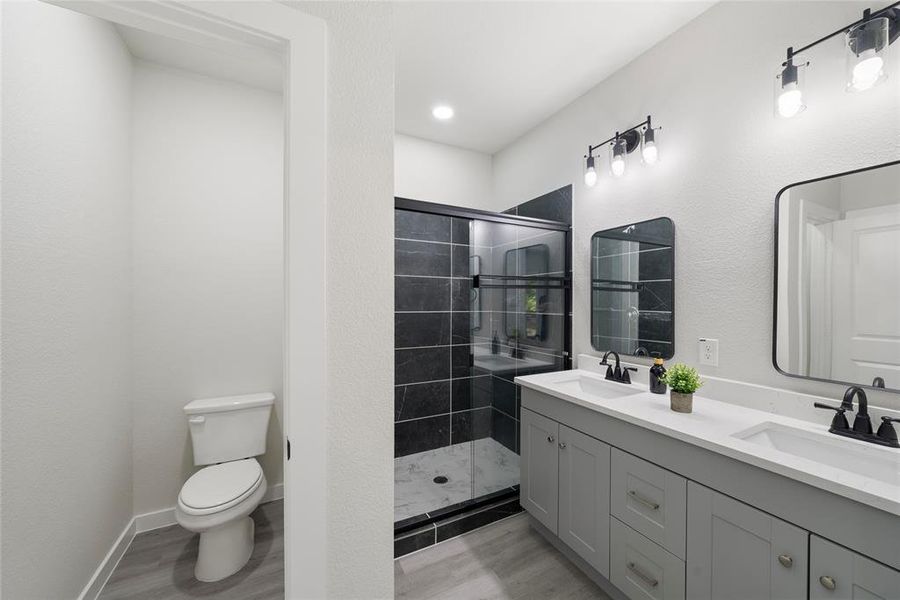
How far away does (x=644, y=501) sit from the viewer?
1.34 meters

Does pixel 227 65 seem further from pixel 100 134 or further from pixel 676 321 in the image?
pixel 676 321

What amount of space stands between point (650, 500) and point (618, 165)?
5.53 feet

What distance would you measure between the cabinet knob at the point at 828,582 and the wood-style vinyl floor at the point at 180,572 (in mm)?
1974

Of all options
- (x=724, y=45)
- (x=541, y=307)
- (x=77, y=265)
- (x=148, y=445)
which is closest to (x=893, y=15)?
(x=724, y=45)

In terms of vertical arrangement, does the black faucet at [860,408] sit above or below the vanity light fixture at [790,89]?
below

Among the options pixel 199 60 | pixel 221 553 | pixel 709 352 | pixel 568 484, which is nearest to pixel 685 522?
pixel 568 484

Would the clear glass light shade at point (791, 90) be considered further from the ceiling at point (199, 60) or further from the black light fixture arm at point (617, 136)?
the ceiling at point (199, 60)

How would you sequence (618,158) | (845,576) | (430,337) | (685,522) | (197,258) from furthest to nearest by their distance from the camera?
1. (430,337)
2. (197,258)
3. (618,158)
4. (685,522)
5. (845,576)

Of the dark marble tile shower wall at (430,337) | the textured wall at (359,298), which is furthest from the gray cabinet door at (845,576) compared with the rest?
the dark marble tile shower wall at (430,337)

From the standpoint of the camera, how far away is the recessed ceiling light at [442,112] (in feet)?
Result: 8.00

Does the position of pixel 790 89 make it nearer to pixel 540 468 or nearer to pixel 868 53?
pixel 868 53

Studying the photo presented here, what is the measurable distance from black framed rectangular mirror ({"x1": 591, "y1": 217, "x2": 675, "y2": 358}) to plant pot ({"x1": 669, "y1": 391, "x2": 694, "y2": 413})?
15.6 inches

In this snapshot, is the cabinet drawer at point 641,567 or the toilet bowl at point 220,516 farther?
the toilet bowl at point 220,516

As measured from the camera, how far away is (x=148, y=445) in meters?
1.98
